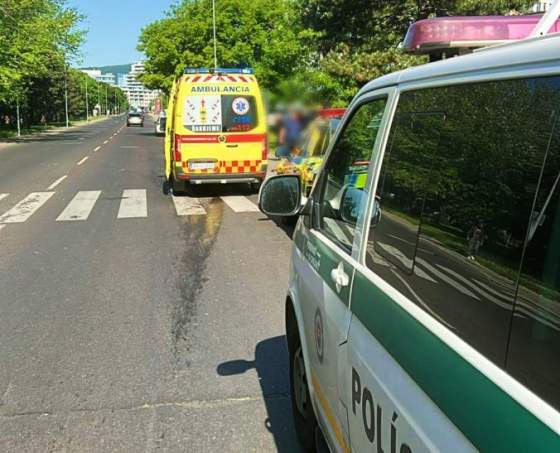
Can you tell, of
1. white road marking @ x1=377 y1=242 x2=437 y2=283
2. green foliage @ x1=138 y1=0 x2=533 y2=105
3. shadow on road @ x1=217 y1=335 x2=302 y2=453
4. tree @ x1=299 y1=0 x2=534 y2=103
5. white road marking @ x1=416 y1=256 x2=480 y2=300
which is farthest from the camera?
tree @ x1=299 y1=0 x2=534 y2=103

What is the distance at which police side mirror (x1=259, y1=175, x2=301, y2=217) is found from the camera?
313 centimetres

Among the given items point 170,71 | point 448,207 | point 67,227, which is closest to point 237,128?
point 67,227

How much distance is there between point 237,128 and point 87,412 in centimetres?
966

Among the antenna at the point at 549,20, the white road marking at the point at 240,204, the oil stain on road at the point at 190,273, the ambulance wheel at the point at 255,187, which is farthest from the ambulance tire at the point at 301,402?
the ambulance wheel at the point at 255,187

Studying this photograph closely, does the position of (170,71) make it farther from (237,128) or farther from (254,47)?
(237,128)

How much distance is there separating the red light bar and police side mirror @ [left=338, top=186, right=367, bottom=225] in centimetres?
59

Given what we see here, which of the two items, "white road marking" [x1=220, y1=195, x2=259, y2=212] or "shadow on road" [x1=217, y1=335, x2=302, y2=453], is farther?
"white road marking" [x1=220, y1=195, x2=259, y2=212]

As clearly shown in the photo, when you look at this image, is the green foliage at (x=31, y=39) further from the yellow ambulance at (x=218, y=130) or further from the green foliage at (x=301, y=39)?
the yellow ambulance at (x=218, y=130)

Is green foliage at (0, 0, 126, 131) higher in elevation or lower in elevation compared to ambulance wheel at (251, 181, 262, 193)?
higher

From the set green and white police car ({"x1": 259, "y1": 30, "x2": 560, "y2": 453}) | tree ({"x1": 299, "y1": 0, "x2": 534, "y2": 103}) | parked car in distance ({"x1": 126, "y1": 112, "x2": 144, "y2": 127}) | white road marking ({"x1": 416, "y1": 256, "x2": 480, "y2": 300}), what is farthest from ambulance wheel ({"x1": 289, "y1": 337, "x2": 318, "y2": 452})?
parked car in distance ({"x1": 126, "y1": 112, "x2": 144, "y2": 127})

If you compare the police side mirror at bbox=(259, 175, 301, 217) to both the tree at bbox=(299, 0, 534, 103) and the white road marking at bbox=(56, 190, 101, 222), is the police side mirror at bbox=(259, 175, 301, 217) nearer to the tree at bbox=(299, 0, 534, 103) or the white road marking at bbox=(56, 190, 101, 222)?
the white road marking at bbox=(56, 190, 101, 222)

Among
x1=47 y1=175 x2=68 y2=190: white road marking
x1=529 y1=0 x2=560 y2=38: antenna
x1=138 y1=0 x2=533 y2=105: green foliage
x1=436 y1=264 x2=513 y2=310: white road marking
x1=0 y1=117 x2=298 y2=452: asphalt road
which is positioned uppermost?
x1=138 y1=0 x2=533 y2=105: green foliage

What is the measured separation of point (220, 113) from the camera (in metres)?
12.5

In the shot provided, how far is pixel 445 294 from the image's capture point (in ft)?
5.14
